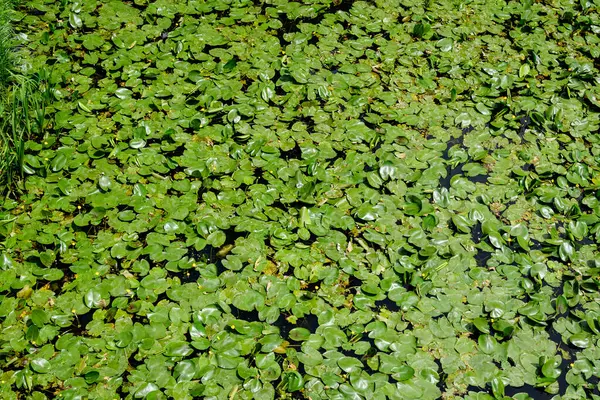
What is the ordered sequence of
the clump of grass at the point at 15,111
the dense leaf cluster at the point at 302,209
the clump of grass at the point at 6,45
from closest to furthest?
the dense leaf cluster at the point at 302,209, the clump of grass at the point at 15,111, the clump of grass at the point at 6,45

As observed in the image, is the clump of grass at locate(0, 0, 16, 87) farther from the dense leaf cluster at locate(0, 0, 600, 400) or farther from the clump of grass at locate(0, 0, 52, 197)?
the dense leaf cluster at locate(0, 0, 600, 400)

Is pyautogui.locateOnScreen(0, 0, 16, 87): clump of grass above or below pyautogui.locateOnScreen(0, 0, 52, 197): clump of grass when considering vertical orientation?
above

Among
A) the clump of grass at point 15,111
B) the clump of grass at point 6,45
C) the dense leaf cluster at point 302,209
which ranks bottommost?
the dense leaf cluster at point 302,209

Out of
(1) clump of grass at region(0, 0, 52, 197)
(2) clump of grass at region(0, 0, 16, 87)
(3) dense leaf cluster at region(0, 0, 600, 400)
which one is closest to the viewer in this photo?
(3) dense leaf cluster at region(0, 0, 600, 400)

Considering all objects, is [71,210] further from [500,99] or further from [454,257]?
[500,99]

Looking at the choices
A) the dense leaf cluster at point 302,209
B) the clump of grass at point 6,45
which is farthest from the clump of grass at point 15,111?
the dense leaf cluster at point 302,209

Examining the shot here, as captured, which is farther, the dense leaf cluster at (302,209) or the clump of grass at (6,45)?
the clump of grass at (6,45)

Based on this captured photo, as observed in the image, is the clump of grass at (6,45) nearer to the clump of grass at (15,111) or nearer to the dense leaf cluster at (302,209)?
the clump of grass at (15,111)

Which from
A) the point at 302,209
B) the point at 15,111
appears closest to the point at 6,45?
the point at 15,111

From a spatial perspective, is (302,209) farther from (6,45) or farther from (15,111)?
(6,45)

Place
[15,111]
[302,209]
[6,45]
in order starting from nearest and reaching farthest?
[302,209]
[15,111]
[6,45]

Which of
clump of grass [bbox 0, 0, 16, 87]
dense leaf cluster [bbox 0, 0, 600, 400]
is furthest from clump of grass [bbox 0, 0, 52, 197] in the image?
dense leaf cluster [bbox 0, 0, 600, 400]
